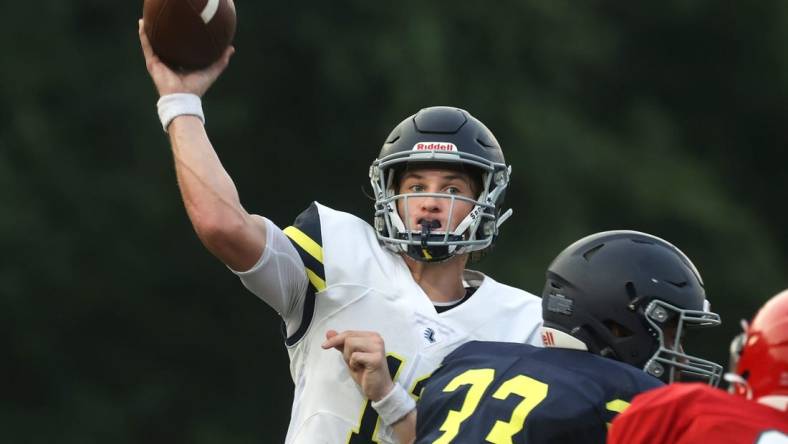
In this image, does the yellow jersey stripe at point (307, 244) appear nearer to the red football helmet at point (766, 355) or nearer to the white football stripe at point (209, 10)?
the white football stripe at point (209, 10)

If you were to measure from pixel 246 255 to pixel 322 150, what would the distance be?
5795mm

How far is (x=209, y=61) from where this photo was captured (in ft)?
11.5

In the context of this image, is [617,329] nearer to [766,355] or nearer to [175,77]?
[766,355]

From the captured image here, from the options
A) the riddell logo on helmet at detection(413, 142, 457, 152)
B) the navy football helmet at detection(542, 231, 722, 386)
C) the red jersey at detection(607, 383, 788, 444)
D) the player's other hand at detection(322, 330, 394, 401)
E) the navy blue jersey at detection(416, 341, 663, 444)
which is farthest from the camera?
the riddell logo on helmet at detection(413, 142, 457, 152)

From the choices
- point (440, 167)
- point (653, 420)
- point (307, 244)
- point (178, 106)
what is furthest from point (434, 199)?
point (653, 420)

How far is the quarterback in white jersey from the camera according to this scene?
10.9 feet

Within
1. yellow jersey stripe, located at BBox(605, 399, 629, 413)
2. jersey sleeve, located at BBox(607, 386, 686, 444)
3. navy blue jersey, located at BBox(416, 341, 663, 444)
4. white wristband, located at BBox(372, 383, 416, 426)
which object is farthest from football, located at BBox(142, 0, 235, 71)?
jersey sleeve, located at BBox(607, 386, 686, 444)

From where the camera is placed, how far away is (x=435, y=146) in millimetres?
3639

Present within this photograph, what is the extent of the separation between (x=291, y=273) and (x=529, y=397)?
79 centimetres

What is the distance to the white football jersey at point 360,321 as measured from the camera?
11.1 feet

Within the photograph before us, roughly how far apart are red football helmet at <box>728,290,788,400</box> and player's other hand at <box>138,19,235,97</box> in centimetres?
150

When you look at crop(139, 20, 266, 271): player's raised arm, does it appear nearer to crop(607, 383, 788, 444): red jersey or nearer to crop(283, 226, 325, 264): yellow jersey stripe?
crop(283, 226, 325, 264): yellow jersey stripe

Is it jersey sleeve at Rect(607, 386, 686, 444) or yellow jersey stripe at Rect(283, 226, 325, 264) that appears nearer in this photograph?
jersey sleeve at Rect(607, 386, 686, 444)

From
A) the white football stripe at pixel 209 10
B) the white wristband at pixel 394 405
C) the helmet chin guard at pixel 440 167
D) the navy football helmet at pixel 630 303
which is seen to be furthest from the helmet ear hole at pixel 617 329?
the white football stripe at pixel 209 10
